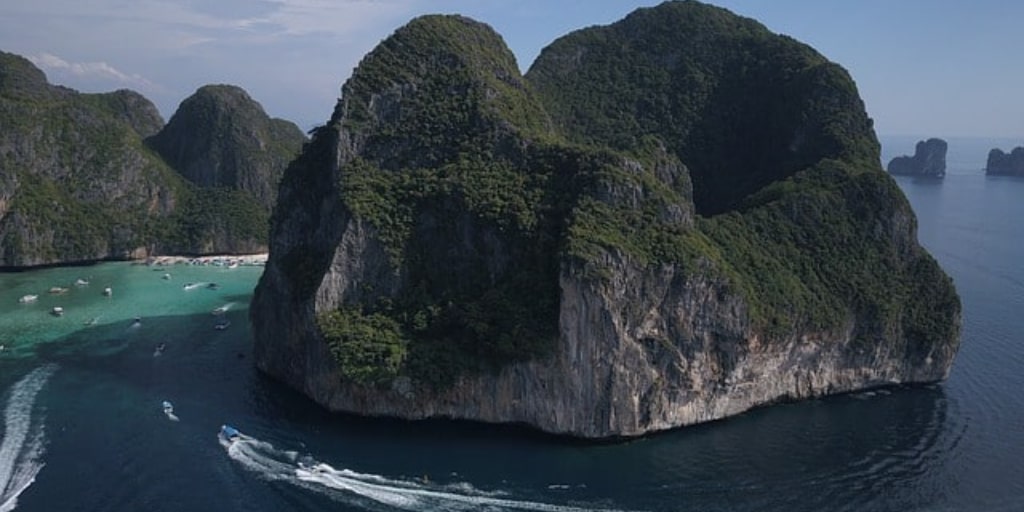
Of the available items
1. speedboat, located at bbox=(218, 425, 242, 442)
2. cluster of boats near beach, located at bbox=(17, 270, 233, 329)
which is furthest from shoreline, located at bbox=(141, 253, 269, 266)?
speedboat, located at bbox=(218, 425, 242, 442)

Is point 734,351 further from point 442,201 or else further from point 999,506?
point 442,201

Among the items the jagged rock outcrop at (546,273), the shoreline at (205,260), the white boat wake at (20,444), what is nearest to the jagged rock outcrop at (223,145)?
the shoreline at (205,260)

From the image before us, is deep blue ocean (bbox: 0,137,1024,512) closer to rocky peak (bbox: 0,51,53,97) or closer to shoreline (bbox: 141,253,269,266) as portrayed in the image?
shoreline (bbox: 141,253,269,266)

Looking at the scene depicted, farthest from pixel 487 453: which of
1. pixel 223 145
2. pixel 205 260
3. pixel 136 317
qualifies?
pixel 223 145

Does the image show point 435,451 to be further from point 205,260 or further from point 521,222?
point 205,260

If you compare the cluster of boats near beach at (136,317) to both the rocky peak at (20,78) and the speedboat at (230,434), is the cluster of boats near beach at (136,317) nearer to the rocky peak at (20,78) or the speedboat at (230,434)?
the speedboat at (230,434)

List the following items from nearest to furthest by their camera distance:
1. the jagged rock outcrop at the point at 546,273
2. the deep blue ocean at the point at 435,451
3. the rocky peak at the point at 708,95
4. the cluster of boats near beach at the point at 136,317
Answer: the deep blue ocean at the point at 435,451 → the jagged rock outcrop at the point at 546,273 → the cluster of boats near beach at the point at 136,317 → the rocky peak at the point at 708,95
